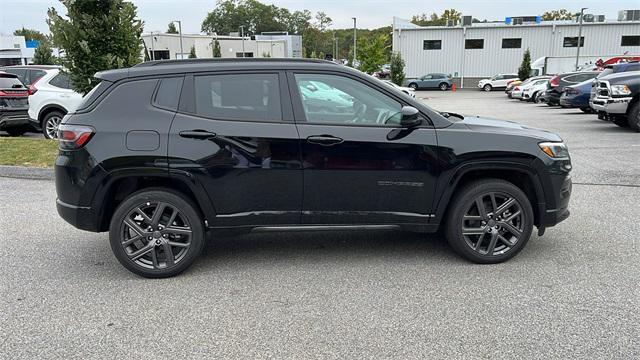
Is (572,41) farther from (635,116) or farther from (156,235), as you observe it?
(156,235)

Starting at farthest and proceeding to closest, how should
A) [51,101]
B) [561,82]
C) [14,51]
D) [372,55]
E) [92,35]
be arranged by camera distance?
[14,51] → [372,55] → [561,82] → [51,101] → [92,35]

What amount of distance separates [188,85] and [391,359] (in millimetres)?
2722

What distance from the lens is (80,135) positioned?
4.10m

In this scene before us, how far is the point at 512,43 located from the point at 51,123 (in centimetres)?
4445

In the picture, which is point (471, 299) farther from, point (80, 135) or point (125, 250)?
point (80, 135)

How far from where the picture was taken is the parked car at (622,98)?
12.0m

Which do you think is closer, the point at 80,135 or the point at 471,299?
the point at 471,299

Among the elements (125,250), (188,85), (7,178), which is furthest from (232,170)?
(7,178)

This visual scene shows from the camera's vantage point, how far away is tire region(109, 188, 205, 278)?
4172 millimetres

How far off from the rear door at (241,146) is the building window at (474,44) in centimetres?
4666

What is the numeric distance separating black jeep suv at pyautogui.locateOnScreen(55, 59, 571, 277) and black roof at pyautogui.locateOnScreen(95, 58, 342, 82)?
0.6 inches

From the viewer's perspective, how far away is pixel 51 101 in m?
10.9

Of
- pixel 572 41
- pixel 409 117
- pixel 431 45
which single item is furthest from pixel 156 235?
pixel 572 41

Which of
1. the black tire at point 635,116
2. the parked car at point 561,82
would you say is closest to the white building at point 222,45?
the parked car at point 561,82
